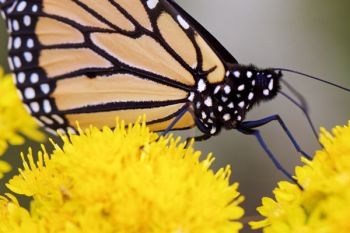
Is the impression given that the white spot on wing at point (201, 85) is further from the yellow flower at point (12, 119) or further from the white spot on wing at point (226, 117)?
the yellow flower at point (12, 119)

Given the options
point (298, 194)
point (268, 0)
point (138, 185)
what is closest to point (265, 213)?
point (298, 194)

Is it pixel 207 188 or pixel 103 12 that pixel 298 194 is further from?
pixel 103 12

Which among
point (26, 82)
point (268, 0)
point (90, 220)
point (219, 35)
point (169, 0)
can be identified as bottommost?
point (90, 220)

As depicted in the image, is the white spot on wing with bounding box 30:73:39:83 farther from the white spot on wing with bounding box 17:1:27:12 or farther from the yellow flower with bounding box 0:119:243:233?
the yellow flower with bounding box 0:119:243:233

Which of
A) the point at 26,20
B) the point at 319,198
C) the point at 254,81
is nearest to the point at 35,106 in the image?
the point at 26,20

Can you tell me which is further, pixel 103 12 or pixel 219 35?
pixel 219 35

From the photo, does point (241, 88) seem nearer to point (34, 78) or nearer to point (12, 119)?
point (34, 78)

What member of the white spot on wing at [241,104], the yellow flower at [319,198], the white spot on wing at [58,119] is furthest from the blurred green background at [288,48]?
the yellow flower at [319,198]

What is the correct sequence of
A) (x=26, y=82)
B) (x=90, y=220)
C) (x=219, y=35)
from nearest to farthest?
(x=90, y=220)
(x=26, y=82)
(x=219, y=35)
